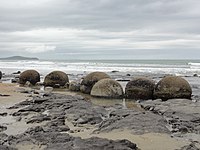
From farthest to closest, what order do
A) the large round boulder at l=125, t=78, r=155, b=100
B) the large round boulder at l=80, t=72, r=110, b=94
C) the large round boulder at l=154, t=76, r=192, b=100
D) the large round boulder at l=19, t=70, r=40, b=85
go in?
the large round boulder at l=19, t=70, r=40, b=85, the large round boulder at l=80, t=72, r=110, b=94, the large round boulder at l=125, t=78, r=155, b=100, the large round boulder at l=154, t=76, r=192, b=100

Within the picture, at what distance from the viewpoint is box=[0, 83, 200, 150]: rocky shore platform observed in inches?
287

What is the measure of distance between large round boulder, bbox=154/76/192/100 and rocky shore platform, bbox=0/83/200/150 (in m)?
2.47

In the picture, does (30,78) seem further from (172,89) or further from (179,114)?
(179,114)

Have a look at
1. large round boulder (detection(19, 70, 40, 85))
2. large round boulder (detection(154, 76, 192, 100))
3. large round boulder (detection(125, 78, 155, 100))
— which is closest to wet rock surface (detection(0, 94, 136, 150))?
large round boulder (detection(125, 78, 155, 100))

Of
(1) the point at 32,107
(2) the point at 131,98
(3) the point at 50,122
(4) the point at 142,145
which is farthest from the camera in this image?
(2) the point at 131,98

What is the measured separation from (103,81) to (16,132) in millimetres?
9219

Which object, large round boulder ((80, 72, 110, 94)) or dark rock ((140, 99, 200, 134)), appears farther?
large round boulder ((80, 72, 110, 94))

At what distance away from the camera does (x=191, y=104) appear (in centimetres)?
1346

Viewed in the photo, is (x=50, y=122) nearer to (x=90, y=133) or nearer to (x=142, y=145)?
(x=90, y=133)

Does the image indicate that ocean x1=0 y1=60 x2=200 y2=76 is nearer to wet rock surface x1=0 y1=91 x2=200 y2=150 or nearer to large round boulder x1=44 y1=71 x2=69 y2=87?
large round boulder x1=44 y1=71 x2=69 y2=87

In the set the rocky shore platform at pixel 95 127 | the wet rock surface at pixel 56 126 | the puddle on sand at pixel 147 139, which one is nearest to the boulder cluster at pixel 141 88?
the rocky shore platform at pixel 95 127

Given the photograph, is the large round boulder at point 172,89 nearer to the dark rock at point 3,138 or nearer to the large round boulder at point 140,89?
the large round boulder at point 140,89

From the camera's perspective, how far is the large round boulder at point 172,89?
1645 cm

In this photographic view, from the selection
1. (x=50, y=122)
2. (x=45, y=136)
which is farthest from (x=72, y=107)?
(x=45, y=136)
